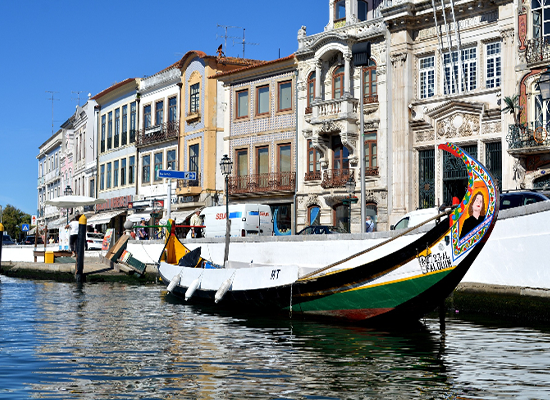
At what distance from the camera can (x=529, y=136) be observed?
1080 inches

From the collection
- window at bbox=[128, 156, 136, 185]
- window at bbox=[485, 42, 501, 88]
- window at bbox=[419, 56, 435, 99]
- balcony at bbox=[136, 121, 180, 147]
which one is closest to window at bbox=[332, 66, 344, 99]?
window at bbox=[419, 56, 435, 99]

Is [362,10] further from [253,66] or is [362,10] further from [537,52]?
[537,52]

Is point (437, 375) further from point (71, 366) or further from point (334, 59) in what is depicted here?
point (334, 59)

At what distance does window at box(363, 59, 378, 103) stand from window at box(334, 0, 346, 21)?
3.41 meters

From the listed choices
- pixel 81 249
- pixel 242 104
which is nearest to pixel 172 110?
pixel 242 104

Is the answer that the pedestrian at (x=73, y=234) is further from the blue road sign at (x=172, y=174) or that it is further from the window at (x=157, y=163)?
the window at (x=157, y=163)

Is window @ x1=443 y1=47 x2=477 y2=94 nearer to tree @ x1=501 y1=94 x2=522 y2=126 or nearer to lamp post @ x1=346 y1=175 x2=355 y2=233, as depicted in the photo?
tree @ x1=501 y1=94 x2=522 y2=126

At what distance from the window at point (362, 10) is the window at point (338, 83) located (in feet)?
8.19

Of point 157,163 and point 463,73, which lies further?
point 157,163

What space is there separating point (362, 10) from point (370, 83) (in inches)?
153

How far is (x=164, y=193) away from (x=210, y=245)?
15.9 metres

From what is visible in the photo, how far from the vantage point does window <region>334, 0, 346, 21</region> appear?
36.2 m

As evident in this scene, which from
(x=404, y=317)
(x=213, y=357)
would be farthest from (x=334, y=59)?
(x=213, y=357)

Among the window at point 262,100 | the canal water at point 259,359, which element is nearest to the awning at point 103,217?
the window at point 262,100
